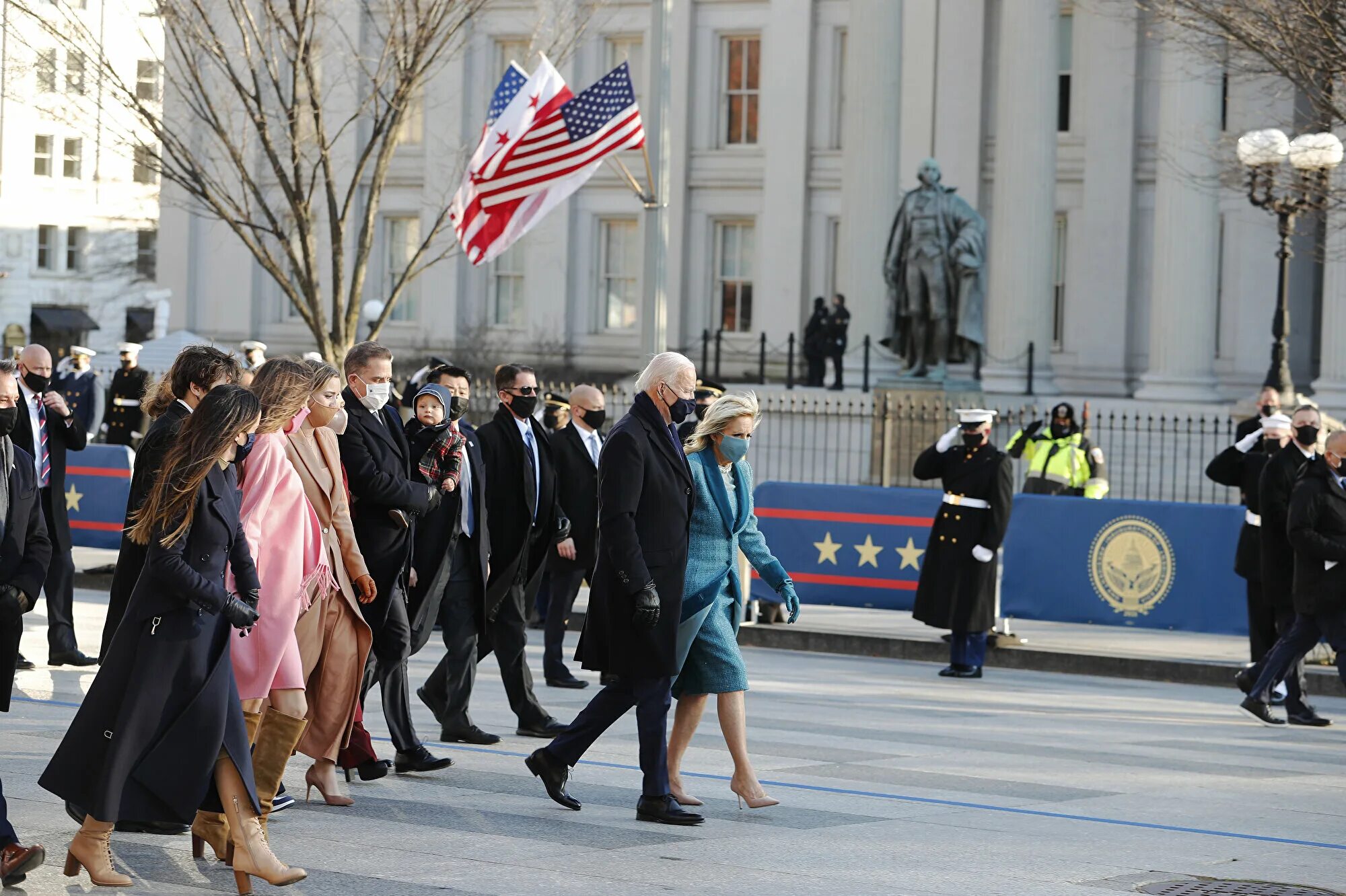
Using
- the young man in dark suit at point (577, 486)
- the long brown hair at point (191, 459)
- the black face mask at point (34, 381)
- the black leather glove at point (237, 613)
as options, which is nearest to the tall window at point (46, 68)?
the black face mask at point (34, 381)

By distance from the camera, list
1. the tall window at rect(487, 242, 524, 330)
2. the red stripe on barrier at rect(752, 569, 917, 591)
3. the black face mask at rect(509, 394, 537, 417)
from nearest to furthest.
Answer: the black face mask at rect(509, 394, 537, 417)
the red stripe on barrier at rect(752, 569, 917, 591)
the tall window at rect(487, 242, 524, 330)

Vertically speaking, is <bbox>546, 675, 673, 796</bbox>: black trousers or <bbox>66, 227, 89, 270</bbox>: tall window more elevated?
<bbox>66, 227, 89, 270</bbox>: tall window

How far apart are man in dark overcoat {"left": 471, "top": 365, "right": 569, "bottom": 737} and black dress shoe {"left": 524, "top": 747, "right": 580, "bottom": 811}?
6.88 ft

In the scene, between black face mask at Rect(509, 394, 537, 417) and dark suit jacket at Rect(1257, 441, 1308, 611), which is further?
dark suit jacket at Rect(1257, 441, 1308, 611)

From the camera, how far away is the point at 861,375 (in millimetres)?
35344

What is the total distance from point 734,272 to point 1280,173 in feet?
69.5

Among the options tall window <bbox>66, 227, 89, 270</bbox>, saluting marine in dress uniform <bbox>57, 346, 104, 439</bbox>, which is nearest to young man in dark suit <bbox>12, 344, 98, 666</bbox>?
saluting marine in dress uniform <bbox>57, 346, 104, 439</bbox>

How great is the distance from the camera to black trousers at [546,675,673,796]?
905 centimetres


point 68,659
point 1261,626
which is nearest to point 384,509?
point 68,659

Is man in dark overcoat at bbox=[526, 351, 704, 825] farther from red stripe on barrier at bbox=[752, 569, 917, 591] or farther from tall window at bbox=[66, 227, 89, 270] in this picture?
tall window at bbox=[66, 227, 89, 270]

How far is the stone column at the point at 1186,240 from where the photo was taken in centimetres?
3406

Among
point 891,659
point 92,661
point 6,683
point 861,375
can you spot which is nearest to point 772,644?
point 891,659

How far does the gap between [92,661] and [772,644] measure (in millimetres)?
6201

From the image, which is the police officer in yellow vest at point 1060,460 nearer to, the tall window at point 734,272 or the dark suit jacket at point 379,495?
the dark suit jacket at point 379,495
